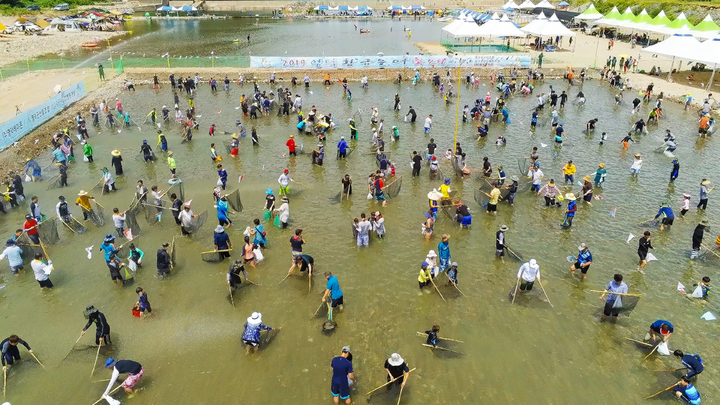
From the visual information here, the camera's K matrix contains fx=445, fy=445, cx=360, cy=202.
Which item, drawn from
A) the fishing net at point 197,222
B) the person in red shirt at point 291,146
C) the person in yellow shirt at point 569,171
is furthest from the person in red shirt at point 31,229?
the person in yellow shirt at point 569,171

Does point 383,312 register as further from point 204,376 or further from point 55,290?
point 55,290

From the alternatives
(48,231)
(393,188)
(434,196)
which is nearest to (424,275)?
(434,196)

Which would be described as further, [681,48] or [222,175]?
[681,48]

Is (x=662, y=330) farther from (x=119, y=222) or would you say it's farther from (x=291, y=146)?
(x=291, y=146)

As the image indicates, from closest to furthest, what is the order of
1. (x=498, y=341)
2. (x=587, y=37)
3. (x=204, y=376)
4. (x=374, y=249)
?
(x=204, y=376) → (x=498, y=341) → (x=374, y=249) → (x=587, y=37)

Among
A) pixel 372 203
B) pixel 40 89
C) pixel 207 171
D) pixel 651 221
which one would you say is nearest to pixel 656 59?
pixel 651 221

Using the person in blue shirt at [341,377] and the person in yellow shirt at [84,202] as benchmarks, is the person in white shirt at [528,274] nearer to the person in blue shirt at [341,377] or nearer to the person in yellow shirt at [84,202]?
the person in blue shirt at [341,377]

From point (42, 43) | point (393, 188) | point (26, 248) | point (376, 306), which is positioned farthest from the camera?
point (42, 43)
